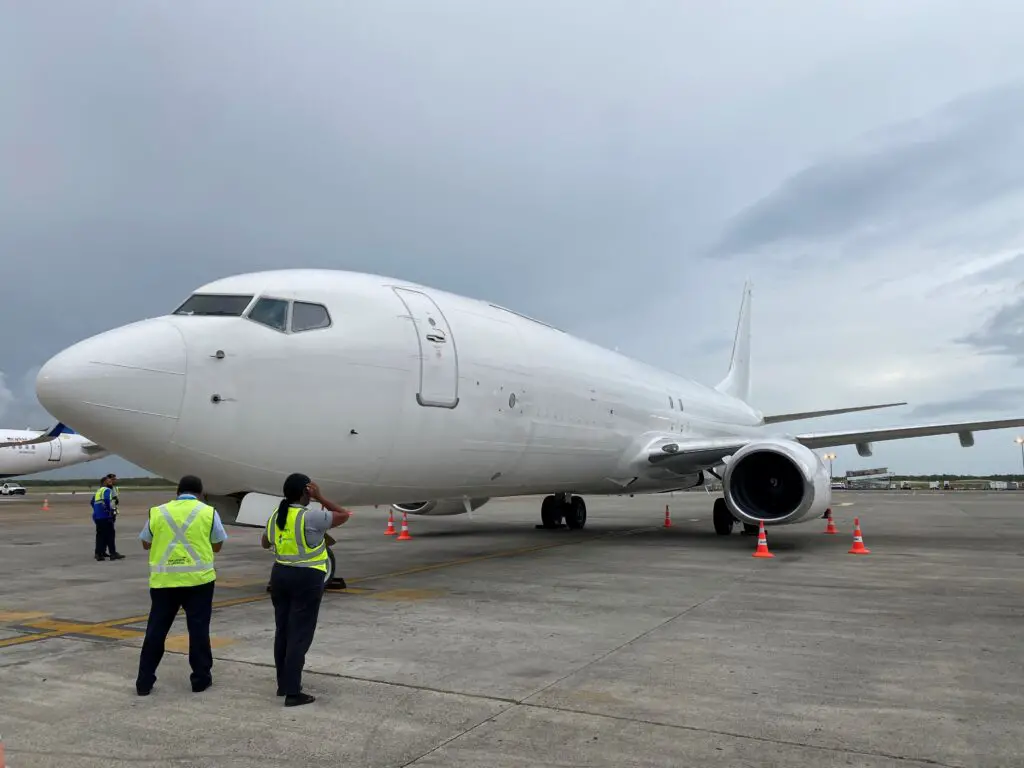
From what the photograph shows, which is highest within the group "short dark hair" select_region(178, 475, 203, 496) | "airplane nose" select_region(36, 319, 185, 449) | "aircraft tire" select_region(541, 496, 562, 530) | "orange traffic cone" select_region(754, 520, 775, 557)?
"airplane nose" select_region(36, 319, 185, 449)

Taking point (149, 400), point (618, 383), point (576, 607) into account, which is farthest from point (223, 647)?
point (618, 383)

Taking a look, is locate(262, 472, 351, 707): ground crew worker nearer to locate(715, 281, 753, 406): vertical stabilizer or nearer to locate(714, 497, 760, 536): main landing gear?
locate(714, 497, 760, 536): main landing gear

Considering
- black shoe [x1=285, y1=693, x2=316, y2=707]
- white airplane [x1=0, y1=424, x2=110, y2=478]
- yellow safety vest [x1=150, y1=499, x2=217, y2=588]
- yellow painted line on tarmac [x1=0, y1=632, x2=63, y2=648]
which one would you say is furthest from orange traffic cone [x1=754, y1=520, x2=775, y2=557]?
white airplane [x1=0, y1=424, x2=110, y2=478]

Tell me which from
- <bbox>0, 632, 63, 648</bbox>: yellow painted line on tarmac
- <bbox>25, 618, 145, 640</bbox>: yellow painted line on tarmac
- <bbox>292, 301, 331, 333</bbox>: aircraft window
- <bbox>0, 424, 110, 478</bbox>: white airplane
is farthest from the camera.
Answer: <bbox>0, 424, 110, 478</bbox>: white airplane

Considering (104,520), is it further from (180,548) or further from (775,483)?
(775,483)

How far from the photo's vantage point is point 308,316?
25.2ft

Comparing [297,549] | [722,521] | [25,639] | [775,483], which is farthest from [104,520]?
[722,521]

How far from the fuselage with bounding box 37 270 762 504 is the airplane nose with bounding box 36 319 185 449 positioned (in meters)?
0.01

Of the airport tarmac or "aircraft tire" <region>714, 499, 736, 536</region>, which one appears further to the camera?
"aircraft tire" <region>714, 499, 736, 536</region>

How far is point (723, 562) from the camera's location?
11.4m

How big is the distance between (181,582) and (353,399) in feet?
10.4

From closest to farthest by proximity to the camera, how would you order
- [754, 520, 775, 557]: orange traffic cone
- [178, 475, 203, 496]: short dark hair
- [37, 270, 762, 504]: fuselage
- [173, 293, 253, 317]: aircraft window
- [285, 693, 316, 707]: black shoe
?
[285, 693, 316, 707]: black shoe < [178, 475, 203, 496]: short dark hair < [37, 270, 762, 504]: fuselage < [173, 293, 253, 317]: aircraft window < [754, 520, 775, 557]: orange traffic cone

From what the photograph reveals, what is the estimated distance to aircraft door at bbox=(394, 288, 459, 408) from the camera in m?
8.54

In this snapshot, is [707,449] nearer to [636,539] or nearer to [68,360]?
[636,539]
